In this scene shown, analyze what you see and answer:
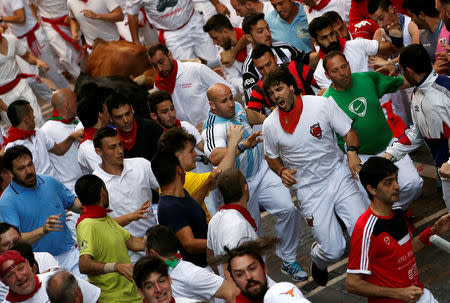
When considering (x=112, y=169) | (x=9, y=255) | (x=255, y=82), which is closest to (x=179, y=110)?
(x=255, y=82)

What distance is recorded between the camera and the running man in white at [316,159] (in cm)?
731

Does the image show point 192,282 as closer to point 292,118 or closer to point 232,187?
point 232,187

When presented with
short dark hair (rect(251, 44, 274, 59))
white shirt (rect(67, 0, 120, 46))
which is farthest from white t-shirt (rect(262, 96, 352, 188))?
white shirt (rect(67, 0, 120, 46))

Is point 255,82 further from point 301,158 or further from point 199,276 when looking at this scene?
point 199,276

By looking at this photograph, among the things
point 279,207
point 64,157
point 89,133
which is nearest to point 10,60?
point 64,157

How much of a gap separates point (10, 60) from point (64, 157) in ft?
11.0

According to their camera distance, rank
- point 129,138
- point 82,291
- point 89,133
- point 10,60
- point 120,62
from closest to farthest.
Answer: point 82,291
point 129,138
point 89,133
point 120,62
point 10,60

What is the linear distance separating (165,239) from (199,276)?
14.5 inches

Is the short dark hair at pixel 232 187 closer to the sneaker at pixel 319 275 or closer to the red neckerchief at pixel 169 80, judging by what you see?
the sneaker at pixel 319 275

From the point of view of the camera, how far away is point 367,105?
25.6 ft

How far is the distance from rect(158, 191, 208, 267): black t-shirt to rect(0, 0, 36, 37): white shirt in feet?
25.7

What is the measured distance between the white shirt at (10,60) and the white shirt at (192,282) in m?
7.15

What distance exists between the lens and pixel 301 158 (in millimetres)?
7434

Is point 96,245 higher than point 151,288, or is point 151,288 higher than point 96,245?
point 151,288
